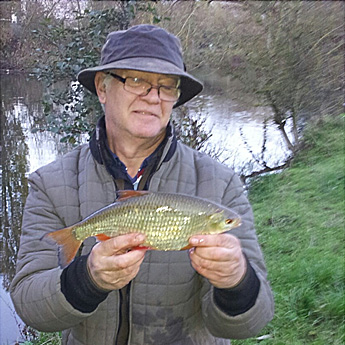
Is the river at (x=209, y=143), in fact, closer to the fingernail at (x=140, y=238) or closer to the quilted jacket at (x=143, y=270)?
the quilted jacket at (x=143, y=270)

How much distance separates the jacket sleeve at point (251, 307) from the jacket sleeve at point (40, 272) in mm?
476

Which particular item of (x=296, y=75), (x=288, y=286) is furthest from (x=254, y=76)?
(x=288, y=286)

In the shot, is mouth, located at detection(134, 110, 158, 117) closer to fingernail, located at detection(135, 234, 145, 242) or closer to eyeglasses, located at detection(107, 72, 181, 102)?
eyeglasses, located at detection(107, 72, 181, 102)

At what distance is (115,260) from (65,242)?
0.96 ft

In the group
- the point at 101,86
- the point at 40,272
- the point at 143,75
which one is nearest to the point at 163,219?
the point at 40,272

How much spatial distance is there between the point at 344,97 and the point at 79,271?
7897 millimetres

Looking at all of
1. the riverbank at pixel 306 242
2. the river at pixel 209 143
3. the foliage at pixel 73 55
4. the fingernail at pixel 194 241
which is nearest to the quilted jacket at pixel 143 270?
the fingernail at pixel 194 241

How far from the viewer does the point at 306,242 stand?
4371 mm

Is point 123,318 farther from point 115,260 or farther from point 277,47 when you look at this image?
point 277,47

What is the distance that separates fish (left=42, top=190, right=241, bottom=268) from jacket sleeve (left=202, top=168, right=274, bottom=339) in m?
0.24

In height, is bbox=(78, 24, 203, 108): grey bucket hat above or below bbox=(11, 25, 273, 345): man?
above

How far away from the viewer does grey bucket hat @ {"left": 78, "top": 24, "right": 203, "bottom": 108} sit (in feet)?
5.67


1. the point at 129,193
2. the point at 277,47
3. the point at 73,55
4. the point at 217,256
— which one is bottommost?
the point at 217,256

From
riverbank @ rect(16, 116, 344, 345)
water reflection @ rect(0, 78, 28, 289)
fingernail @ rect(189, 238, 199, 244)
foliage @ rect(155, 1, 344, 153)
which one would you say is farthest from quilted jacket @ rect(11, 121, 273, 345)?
foliage @ rect(155, 1, 344, 153)
